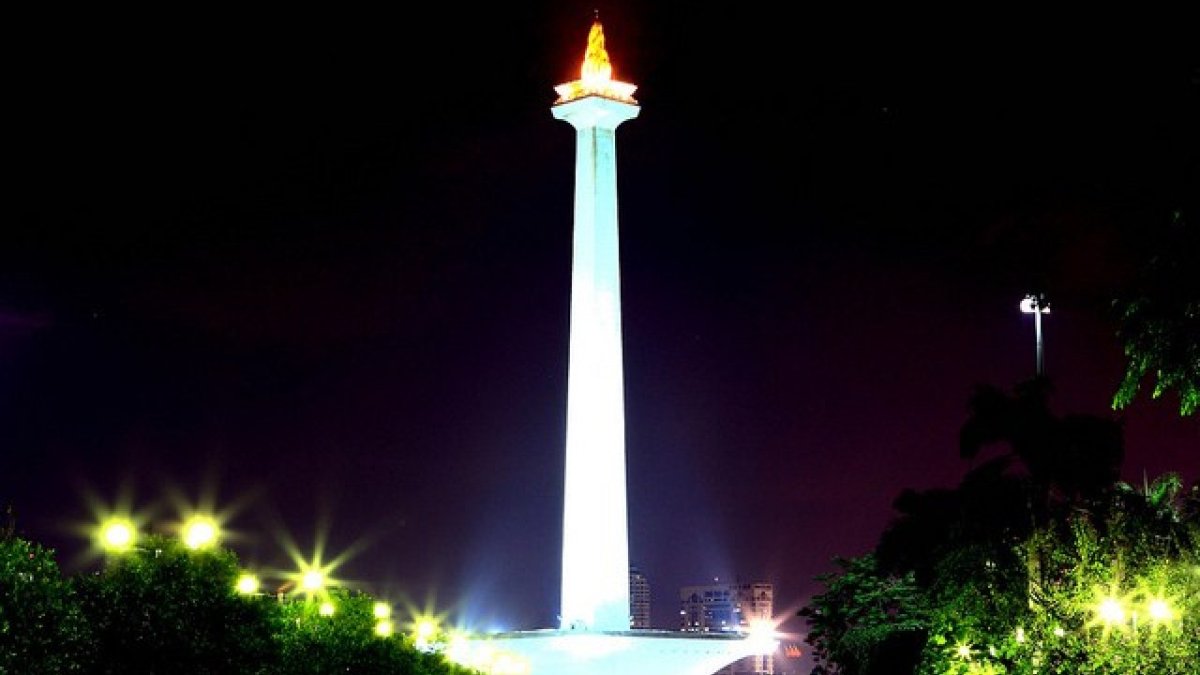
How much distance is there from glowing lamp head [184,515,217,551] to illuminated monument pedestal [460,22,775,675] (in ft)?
106

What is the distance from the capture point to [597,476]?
62.9m

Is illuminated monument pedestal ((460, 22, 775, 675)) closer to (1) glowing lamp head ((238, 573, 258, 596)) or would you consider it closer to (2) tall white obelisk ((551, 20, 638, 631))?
(2) tall white obelisk ((551, 20, 638, 631))

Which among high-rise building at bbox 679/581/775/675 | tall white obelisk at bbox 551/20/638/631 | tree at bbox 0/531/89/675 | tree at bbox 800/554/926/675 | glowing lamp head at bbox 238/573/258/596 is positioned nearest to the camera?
tree at bbox 0/531/89/675

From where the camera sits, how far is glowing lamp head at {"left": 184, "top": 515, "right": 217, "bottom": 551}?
87.1 ft

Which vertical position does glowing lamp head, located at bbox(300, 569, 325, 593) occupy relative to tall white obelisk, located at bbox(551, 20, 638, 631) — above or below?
below

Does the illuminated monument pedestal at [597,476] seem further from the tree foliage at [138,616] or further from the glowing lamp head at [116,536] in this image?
the glowing lamp head at [116,536]

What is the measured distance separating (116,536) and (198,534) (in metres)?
1.30

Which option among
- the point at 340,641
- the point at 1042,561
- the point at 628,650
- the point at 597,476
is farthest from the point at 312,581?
the point at 597,476

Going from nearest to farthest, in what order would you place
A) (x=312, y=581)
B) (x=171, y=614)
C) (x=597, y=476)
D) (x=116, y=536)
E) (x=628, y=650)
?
(x=116, y=536) < (x=171, y=614) < (x=312, y=581) < (x=628, y=650) < (x=597, y=476)

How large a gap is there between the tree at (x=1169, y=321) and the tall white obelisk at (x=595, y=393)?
4569 cm

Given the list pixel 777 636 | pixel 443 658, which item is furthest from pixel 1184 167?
pixel 777 636

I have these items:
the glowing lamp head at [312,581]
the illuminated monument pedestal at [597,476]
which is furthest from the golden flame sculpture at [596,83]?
the glowing lamp head at [312,581]

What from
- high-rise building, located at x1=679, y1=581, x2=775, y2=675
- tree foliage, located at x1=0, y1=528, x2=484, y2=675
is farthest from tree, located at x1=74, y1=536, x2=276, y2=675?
high-rise building, located at x1=679, y1=581, x2=775, y2=675

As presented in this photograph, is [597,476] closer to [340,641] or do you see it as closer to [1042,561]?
[340,641]
